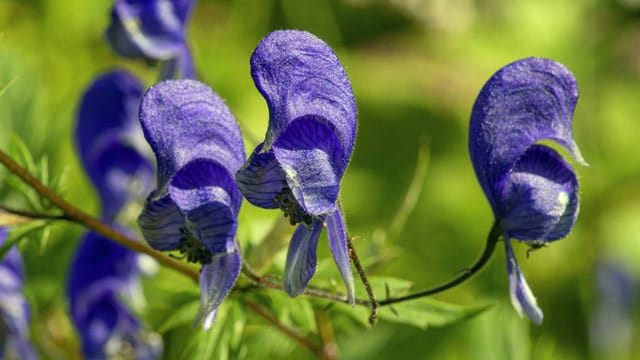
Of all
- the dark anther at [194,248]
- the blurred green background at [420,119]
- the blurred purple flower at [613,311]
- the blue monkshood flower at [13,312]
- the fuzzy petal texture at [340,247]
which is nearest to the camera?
the fuzzy petal texture at [340,247]

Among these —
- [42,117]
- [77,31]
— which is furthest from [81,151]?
[77,31]

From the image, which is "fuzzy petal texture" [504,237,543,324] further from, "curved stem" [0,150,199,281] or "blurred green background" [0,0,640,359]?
"blurred green background" [0,0,640,359]

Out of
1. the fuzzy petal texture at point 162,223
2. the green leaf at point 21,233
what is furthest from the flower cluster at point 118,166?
the fuzzy petal texture at point 162,223

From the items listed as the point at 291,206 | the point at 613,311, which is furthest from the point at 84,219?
the point at 613,311

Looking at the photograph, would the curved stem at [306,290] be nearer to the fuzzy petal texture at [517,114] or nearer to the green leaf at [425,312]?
the green leaf at [425,312]

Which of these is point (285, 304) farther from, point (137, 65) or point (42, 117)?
point (137, 65)

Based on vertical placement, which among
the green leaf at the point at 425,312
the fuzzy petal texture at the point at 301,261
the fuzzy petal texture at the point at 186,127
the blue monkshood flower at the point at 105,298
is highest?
the fuzzy petal texture at the point at 186,127
